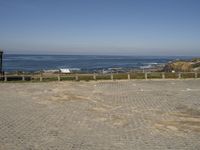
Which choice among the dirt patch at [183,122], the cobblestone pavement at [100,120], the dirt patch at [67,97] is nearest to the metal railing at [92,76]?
the cobblestone pavement at [100,120]

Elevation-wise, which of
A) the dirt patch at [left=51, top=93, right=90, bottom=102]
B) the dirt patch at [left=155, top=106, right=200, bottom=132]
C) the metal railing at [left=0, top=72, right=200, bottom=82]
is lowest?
the dirt patch at [left=155, top=106, right=200, bottom=132]

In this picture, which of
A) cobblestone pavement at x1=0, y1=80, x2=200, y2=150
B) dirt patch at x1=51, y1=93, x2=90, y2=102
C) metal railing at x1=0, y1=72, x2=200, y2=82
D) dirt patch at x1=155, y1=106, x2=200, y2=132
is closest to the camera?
cobblestone pavement at x1=0, y1=80, x2=200, y2=150

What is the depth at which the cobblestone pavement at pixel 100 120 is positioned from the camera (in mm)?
9141

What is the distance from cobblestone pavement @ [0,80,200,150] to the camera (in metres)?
9.14

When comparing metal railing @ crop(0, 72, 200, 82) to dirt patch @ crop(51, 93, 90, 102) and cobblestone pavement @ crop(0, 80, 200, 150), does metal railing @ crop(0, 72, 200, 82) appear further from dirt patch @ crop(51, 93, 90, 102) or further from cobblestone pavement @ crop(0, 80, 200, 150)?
dirt patch @ crop(51, 93, 90, 102)

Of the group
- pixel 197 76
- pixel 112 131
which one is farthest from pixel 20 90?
pixel 197 76

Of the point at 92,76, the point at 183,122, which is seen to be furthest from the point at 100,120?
the point at 92,76

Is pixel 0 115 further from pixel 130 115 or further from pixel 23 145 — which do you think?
pixel 130 115

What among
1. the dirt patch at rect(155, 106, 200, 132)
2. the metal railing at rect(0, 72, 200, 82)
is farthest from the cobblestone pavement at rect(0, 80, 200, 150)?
the metal railing at rect(0, 72, 200, 82)

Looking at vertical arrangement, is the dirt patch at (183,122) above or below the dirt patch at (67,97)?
below

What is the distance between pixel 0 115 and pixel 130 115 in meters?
5.69

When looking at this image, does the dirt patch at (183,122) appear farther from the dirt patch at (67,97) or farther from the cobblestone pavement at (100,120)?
the dirt patch at (67,97)

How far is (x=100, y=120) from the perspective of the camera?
39.8ft

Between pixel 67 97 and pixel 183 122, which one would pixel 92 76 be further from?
pixel 183 122
